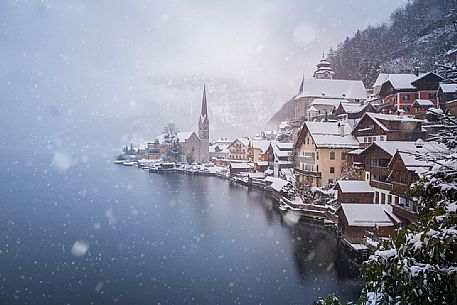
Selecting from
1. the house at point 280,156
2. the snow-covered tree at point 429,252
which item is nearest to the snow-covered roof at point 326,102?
the house at point 280,156

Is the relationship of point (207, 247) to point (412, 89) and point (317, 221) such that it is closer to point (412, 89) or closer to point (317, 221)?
point (317, 221)

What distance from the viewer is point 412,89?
102 feet

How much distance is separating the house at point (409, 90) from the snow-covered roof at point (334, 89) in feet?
48.4

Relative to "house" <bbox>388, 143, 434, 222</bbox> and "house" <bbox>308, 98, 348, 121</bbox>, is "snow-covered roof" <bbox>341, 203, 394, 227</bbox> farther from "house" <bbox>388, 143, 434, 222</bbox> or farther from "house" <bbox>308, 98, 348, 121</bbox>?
"house" <bbox>308, 98, 348, 121</bbox>

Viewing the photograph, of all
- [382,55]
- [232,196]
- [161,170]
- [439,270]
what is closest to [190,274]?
[439,270]

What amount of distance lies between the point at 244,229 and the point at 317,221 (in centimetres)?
461

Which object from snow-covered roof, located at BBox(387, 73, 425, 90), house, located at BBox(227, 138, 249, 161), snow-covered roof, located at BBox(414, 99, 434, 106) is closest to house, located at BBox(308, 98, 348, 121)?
snow-covered roof, located at BBox(387, 73, 425, 90)

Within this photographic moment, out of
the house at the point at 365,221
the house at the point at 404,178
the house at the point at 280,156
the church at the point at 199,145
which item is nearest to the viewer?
the house at the point at 404,178

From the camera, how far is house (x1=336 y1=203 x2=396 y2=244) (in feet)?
50.8

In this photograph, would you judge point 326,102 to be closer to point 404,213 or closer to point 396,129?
point 396,129

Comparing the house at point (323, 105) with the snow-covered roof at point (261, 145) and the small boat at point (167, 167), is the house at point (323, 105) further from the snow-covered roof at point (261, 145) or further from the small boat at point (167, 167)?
the small boat at point (167, 167)

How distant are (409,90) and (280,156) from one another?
1377 centimetres

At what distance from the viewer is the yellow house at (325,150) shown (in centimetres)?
2627

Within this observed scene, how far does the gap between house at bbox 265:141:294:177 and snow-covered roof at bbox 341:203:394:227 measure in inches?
779
